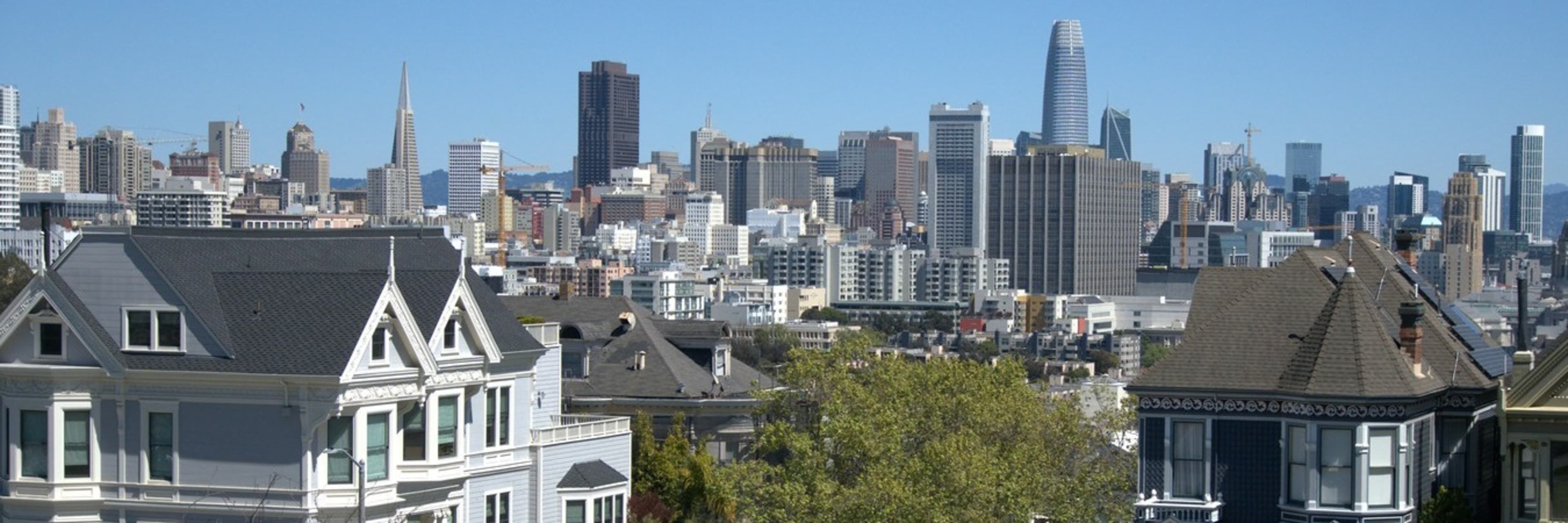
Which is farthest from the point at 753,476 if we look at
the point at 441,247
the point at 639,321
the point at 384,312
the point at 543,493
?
the point at 639,321

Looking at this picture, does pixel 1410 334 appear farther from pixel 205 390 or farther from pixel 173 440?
pixel 173 440

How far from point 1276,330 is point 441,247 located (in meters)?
14.0

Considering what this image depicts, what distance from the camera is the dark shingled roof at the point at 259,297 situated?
3456cm

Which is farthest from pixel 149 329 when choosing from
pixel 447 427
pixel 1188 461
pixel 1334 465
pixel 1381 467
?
pixel 1381 467

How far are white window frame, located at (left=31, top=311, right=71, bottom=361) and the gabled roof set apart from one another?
22.3 meters

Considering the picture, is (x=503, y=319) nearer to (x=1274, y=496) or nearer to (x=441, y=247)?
(x=441, y=247)

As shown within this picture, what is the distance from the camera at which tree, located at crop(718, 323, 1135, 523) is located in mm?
40531

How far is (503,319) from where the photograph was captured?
135 ft

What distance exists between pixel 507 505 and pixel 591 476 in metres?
2.91

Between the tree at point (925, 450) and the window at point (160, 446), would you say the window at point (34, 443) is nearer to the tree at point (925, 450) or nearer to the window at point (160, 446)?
the window at point (160, 446)

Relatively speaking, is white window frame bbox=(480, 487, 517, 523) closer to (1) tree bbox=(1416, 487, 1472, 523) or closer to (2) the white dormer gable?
(2) the white dormer gable

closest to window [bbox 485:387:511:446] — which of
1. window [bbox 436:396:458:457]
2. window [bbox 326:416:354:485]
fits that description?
window [bbox 436:396:458:457]

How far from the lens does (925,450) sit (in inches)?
1640

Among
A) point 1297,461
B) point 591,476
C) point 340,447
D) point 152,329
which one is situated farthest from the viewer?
point 591,476
